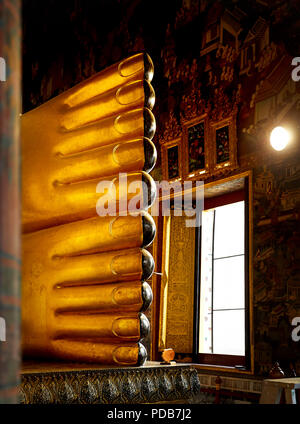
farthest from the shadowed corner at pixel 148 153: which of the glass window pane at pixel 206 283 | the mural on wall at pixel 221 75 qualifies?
the glass window pane at pixel 206 283

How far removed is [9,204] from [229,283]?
465 centimetres

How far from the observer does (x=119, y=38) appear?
6.41 metres

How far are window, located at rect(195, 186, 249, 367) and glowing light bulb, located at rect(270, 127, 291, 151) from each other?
64cm

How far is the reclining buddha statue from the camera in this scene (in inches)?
76.4

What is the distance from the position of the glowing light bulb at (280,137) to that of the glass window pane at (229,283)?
1.12 metres

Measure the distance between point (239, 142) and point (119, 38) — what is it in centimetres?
246

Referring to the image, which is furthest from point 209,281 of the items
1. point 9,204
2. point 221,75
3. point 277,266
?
point 9,204

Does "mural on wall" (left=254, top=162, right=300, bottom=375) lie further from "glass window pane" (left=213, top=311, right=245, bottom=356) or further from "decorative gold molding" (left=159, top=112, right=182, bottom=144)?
"decorative gold molding" (left=159, top=112, right=182, bottom=144)

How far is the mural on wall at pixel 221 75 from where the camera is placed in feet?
14.0

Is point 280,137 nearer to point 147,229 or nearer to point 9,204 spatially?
point 147,229

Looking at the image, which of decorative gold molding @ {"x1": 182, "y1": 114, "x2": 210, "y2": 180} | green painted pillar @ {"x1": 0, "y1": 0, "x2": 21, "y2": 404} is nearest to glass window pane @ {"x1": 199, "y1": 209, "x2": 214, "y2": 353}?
decorative gold molding @ {"x1": 182, "y1": 114, "x2": 210, "y2": 180}

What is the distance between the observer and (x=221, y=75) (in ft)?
16.8

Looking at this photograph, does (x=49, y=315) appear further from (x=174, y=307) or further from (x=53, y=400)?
(x=174, y=307)

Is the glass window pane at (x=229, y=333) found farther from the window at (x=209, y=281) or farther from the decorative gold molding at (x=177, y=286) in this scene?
the decorative gold molding at (x=177, y=286)
